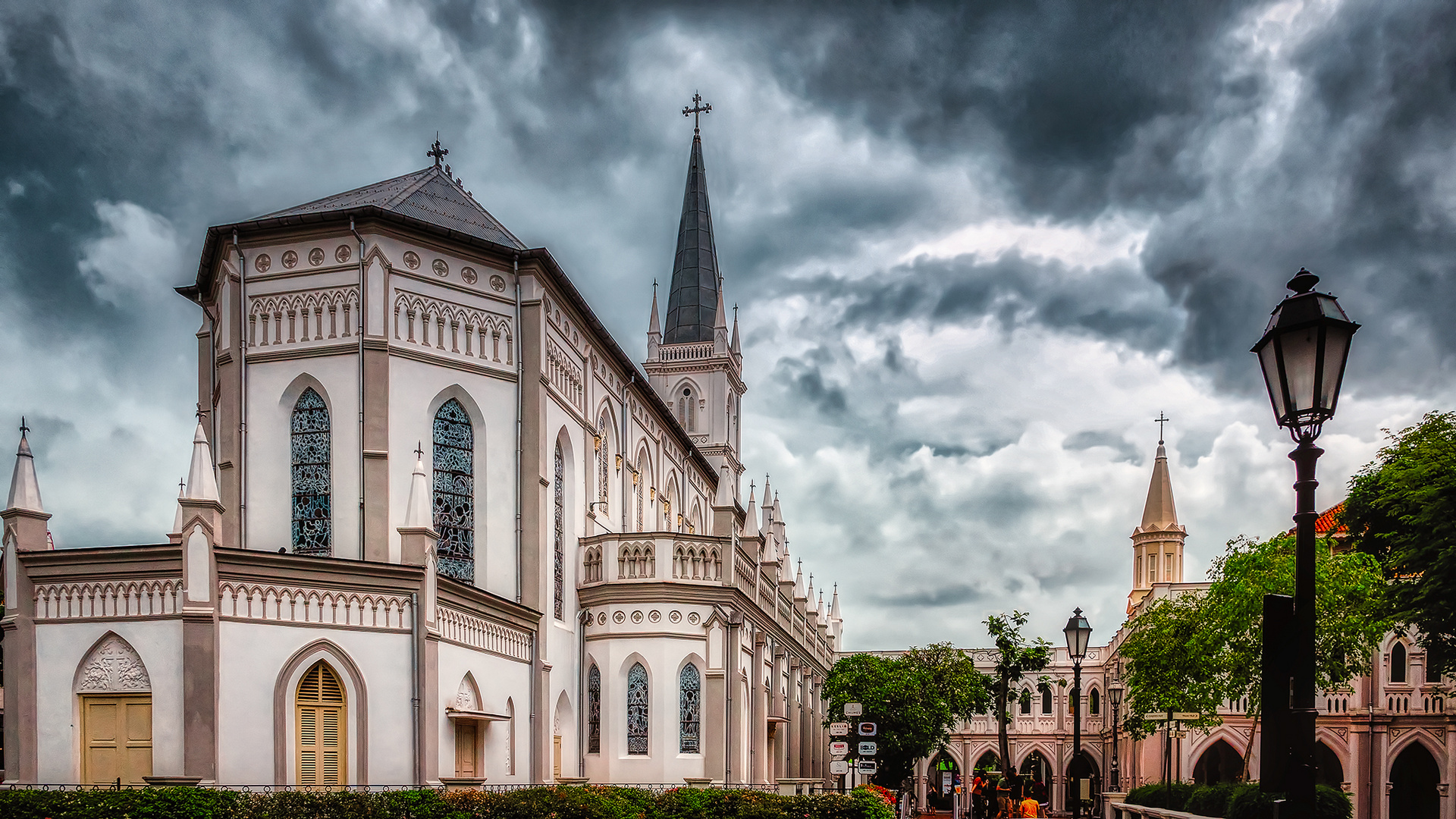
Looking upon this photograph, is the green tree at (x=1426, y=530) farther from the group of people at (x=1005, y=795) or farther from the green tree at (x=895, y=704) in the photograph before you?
the green tree at (x=895, y=704)

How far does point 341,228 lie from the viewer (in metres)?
25.2

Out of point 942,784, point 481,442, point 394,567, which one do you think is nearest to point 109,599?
point 394,567

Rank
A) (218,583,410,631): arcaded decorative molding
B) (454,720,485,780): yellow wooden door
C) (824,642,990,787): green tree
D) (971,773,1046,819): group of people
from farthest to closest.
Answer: (824,642,990,787): green tree, (971,773,1046,819): group of people, (454,720,485,780): yellow wooden door, (218,583,410,631): arcaded decorative molding

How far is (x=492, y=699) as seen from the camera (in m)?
24.1

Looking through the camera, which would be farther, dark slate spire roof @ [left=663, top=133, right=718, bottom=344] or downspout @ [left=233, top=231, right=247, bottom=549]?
dark slate spire roof @ [left=663, top=133, right=718, bottom=344]

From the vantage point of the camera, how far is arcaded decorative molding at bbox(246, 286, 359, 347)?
987 inches

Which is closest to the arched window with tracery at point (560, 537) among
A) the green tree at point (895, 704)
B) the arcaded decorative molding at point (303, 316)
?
the arcaded decorative molding at point (303, 316)

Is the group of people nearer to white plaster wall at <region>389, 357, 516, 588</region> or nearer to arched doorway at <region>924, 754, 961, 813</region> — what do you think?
arched doorway at <region>924, 754, 961, 813</region>

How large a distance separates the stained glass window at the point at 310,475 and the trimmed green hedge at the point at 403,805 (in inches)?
280

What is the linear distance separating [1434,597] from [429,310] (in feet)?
74.8

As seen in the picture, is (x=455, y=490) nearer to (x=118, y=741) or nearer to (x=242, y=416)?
(x=242, y=416)

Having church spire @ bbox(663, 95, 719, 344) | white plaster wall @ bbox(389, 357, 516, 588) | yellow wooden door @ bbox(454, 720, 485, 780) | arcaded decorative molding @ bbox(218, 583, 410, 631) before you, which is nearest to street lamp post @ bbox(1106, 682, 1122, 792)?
church spire @ bbox(663, 95, 719, 344)

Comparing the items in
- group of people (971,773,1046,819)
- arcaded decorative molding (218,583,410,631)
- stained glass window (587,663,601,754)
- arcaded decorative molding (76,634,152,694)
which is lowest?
group of people (971,773,1046,819)

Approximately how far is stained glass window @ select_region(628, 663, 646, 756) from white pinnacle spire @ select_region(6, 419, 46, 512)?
13610 mm
